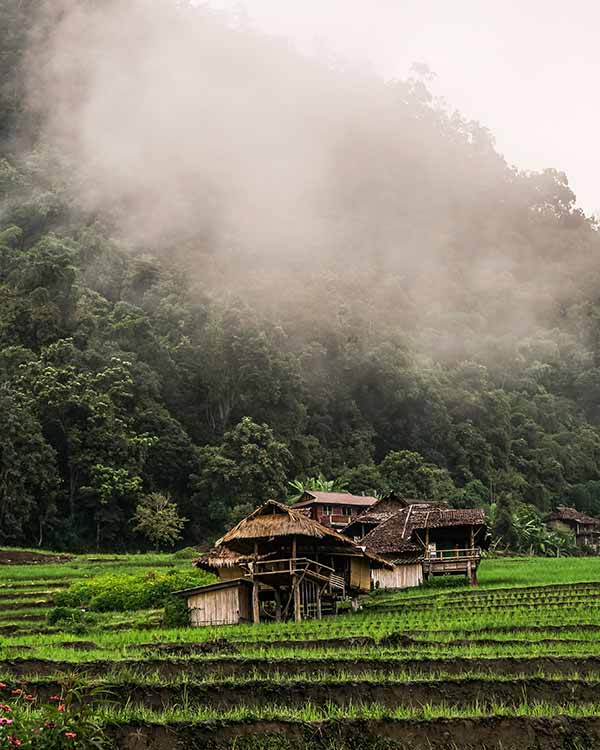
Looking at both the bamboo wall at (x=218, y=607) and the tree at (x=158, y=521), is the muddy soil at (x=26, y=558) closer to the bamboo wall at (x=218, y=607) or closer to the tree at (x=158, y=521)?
the tree at (x=158, y=521)

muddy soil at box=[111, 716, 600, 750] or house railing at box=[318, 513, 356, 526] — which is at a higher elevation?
house railing at box=[318, 513, 356, 526]

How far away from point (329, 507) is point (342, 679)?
158 feet

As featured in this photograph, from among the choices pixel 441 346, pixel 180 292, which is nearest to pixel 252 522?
pixel 180 292

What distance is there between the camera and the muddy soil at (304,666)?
15.4 m

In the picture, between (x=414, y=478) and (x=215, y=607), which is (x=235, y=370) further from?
(x=215, y=607)

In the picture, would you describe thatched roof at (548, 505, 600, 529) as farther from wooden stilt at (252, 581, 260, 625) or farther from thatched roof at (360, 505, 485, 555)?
wooden stilt at (252, 581, 260, 625)

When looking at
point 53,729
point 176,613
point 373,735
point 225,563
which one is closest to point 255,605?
point 225,563

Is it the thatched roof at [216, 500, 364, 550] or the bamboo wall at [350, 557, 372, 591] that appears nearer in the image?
the thatched roof at [216, 500, 364, 550]

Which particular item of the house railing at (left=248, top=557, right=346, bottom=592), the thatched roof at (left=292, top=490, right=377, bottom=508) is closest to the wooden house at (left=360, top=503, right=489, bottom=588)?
the house railing at (left=248, top=557, right=346, bottom=592)

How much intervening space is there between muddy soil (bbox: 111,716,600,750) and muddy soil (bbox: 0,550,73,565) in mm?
36522

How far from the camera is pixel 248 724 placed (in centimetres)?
1114

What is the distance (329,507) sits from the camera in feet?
204

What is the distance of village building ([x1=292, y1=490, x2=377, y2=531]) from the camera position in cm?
6112

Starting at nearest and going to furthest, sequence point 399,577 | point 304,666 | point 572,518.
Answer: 1. point 304,666
2. point 399,577
3. point 572,518
